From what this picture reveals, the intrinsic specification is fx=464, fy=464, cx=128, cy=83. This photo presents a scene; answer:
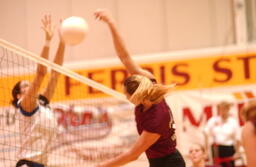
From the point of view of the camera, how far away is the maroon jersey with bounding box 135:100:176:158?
3.63 meters

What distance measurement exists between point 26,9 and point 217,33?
4.66m

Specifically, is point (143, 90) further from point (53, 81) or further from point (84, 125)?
point (84, 125)

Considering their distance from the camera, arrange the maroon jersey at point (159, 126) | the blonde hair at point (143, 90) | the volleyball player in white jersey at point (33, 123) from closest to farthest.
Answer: the blonde hair at point (143, 90)
the maroon jersey at point (159, 126)
the volleyball player in white jersey at point (33, 123)

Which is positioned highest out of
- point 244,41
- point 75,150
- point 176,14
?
point 176,14

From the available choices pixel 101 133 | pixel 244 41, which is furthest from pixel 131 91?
pixel 244 41

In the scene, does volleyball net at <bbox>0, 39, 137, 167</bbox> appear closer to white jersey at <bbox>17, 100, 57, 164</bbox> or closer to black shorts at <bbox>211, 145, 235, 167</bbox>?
black shorts at <bbox>211, 145, 235, 167</bbox>

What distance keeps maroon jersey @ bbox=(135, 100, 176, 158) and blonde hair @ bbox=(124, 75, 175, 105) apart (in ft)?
0.37

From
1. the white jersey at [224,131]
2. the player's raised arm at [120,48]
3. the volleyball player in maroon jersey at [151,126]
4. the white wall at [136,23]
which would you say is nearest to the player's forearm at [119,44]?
the player's raised arm at [120,48]

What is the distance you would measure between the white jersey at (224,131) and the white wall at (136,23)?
2.32 m

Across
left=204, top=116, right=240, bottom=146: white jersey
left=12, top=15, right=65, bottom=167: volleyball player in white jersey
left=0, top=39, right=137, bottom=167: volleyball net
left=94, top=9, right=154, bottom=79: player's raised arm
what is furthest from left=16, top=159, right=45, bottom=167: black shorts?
left=204, top=116, right=240, bottom=146: white jersey

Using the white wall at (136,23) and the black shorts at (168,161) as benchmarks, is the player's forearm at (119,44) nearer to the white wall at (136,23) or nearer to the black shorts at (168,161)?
the black shorts at (168,161)

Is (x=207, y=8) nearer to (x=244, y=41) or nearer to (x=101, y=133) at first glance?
(x=244, y=41)

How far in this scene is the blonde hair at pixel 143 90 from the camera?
3518 mm

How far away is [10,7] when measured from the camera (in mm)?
11391
